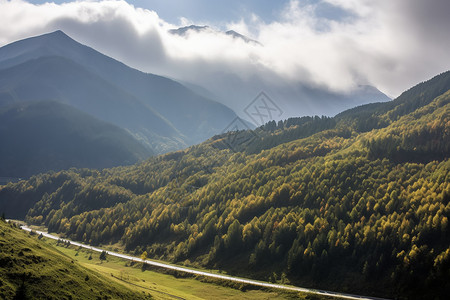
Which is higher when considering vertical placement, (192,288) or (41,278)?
(41,278)

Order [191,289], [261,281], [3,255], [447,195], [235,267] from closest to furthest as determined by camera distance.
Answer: [3,255] → [191,289] → [261,281] → [447,195] → [235,267]

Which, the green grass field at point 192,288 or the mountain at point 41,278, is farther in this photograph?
the green grass field at point 192,288

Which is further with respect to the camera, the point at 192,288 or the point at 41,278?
the point at 192,288

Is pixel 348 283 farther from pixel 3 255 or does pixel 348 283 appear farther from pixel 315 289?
pixel 3 255

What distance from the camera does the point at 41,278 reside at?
8412 centimetres

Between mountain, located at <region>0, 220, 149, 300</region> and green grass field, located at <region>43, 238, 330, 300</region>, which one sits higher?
mountain, located at <region>0, 220, 149, 300</region>

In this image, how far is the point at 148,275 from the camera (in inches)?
7559

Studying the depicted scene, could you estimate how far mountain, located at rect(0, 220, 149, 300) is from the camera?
78.2 metres

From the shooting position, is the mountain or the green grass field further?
the green grass field

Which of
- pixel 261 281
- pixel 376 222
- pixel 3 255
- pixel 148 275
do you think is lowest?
pixel 148 275

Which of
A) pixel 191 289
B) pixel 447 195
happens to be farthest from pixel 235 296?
pixel 447 195

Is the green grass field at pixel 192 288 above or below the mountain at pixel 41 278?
below

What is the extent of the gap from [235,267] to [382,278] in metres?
84.7

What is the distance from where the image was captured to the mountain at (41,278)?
7819cm
